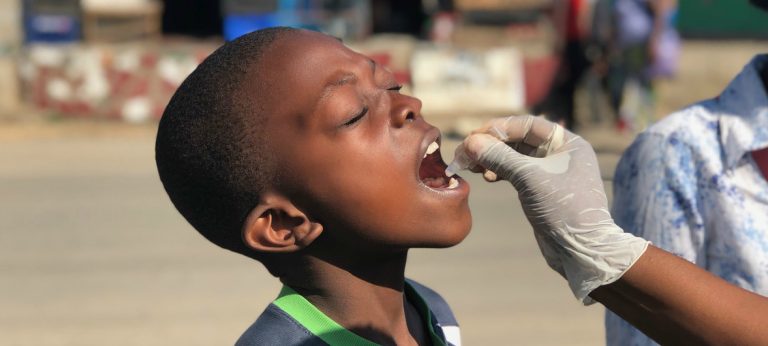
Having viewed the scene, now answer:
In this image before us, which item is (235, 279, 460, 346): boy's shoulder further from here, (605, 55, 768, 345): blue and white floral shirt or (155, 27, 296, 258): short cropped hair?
(605, 55, 768, 345): blue and white floral shirt

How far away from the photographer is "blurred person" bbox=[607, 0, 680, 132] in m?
A: 12.0

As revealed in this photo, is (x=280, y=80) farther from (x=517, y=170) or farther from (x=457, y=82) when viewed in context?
(x=457, y=82)

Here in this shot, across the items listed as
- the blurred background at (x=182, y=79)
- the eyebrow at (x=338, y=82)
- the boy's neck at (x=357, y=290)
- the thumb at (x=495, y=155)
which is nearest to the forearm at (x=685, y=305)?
the thumb at (x=495, y=155)

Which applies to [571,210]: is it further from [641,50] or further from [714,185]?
[641,50]

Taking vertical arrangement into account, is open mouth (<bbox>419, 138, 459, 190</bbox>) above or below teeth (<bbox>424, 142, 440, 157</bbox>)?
below

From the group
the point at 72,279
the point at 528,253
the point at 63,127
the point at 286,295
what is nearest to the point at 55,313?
the point at 72,279

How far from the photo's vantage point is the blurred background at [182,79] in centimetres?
638

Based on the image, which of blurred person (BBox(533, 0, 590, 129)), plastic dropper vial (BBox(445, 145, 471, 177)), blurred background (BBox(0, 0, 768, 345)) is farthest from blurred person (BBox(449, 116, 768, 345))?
blurred person (BBox(533, 0, 590, 129))

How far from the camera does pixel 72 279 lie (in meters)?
7.02

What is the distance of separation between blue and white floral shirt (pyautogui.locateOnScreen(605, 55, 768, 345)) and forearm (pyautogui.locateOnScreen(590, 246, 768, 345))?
26.7 inches

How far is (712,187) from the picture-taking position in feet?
8.52

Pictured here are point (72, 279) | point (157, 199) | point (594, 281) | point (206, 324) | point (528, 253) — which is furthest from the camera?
point (157, 199)

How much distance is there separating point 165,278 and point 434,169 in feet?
16.6

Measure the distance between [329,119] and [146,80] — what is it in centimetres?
1194
